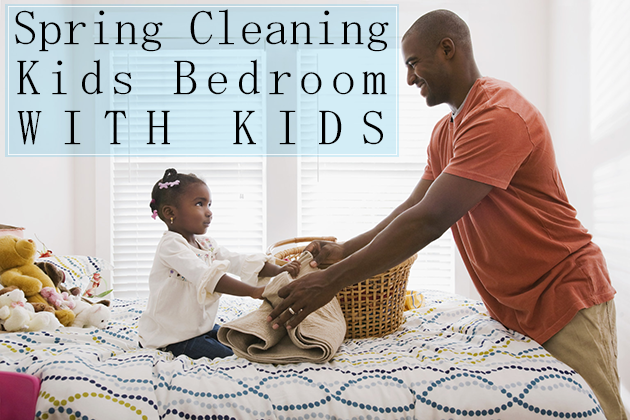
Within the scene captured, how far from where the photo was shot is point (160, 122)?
10.6 feet

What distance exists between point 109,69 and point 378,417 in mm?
3092

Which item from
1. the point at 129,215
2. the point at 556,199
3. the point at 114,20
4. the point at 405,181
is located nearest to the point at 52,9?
the point at 114,20

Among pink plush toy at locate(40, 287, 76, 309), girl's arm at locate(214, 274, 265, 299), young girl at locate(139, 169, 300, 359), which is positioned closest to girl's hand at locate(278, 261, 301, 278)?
young girl at locate(139, 169, 300, 359)

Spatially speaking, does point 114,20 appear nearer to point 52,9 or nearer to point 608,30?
point 52,9

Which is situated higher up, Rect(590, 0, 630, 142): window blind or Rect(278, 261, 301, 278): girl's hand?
Rect(590, 0, 630, 142): window blind

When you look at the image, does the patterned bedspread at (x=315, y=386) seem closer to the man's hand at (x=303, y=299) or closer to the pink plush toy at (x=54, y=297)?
the man's hand at (x=303, y=299)

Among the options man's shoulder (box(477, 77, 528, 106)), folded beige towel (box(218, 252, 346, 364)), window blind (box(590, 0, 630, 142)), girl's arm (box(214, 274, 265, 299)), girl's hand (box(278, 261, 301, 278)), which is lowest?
folded beige towel (box(218, 252, 346, 364))

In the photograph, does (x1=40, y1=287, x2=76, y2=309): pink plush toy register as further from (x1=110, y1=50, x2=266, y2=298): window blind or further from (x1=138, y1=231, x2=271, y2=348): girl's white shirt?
(x1=110, y1=50, x2=266, y2=298): window blind

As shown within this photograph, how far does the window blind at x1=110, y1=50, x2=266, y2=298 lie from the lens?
10.5ft

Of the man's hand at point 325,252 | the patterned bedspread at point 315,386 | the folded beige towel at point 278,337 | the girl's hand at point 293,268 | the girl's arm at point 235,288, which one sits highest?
the man's hand at point 325,252

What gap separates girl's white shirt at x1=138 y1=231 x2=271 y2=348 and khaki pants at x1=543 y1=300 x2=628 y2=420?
101cm

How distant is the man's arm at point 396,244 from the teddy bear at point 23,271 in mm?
911

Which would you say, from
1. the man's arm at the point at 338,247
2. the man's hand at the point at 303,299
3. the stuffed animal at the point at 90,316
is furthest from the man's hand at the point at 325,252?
the stuffed animal at the point at 90,316

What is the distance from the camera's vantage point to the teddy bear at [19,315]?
1.35 m
